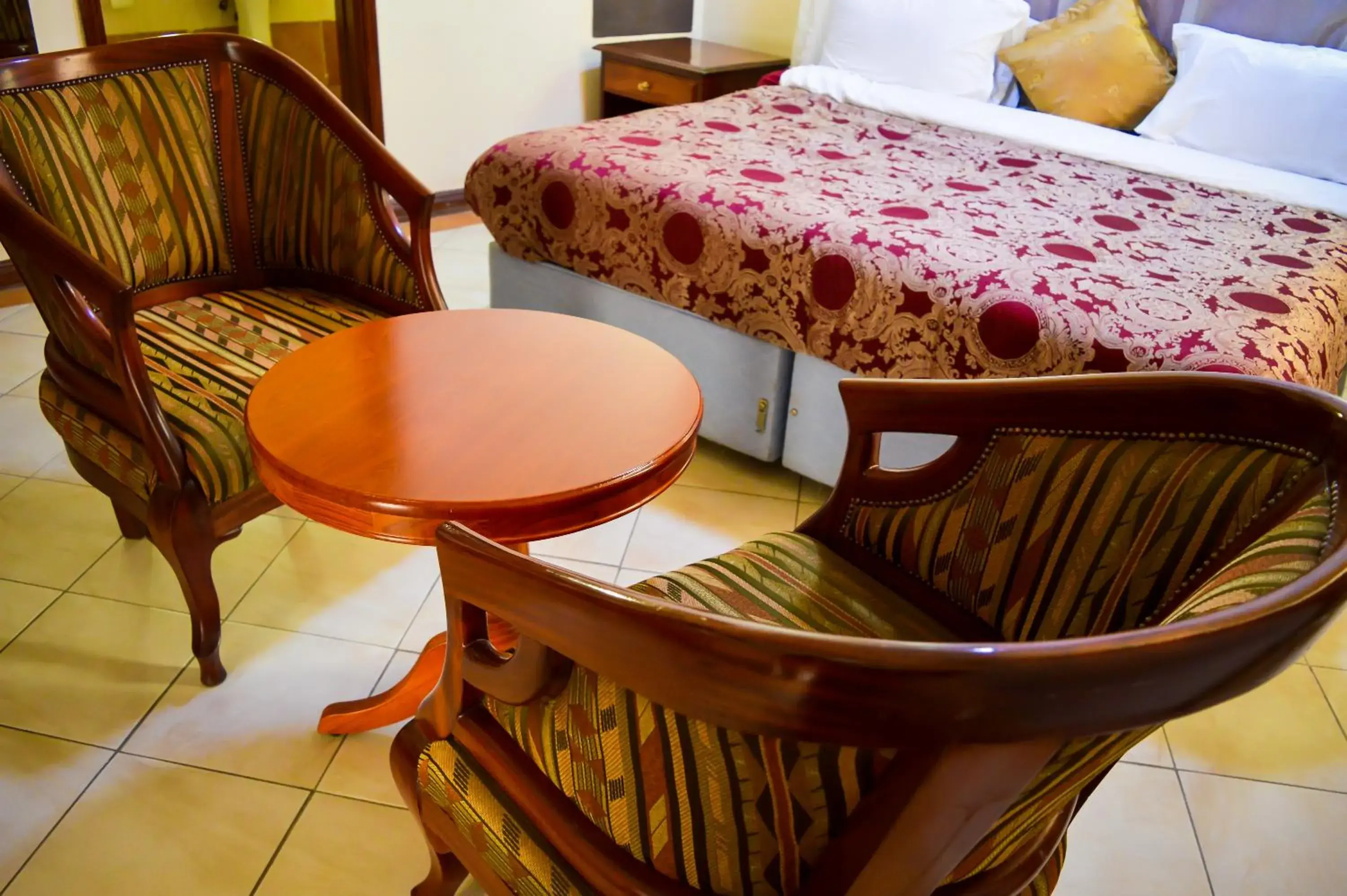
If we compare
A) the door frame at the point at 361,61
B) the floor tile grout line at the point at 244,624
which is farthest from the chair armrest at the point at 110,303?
the door frame at the point at 361,61

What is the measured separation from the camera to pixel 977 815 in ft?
2.34

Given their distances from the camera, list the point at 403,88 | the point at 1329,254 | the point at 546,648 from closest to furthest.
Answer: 1. the point at 546,648
2. the point at 1329,254
3. the point at 403,88

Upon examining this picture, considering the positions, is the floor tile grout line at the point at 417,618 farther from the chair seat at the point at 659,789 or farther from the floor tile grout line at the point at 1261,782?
the floor tile grout line at the point at 1261,782

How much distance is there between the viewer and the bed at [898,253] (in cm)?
190

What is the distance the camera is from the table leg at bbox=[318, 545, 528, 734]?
1.61 metres

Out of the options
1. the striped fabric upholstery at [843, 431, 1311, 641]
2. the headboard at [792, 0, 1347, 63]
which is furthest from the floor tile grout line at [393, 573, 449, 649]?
the headboard at [792, 0, 1347, 63]

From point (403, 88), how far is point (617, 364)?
270 centimetres

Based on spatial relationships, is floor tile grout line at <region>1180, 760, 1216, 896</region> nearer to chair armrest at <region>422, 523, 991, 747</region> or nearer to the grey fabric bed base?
the grey fabric bed base

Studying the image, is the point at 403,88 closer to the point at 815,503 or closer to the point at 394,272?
the point at 394,272

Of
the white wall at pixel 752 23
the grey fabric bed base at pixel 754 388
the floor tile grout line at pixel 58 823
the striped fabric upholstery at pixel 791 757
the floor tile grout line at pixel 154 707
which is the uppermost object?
the white wall at pixel 752 23

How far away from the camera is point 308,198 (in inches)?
81.4

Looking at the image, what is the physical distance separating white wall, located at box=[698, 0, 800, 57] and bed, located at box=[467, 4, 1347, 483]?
144 centimetres

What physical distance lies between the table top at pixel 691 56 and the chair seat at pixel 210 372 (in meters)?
2.16

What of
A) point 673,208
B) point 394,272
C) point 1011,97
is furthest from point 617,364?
point 1011,97
